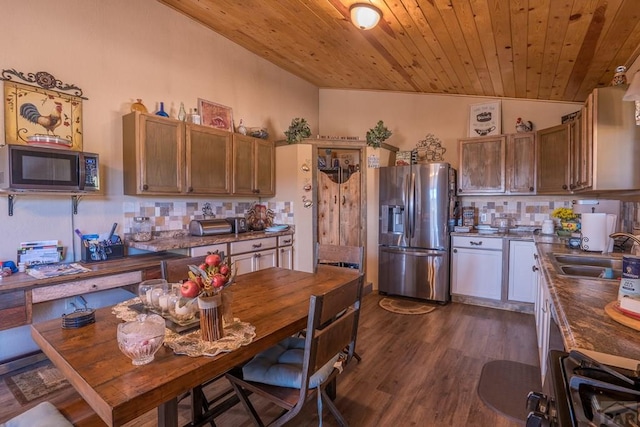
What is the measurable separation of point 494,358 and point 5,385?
3596mm

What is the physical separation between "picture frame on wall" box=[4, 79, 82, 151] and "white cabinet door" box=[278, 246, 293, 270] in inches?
90.7

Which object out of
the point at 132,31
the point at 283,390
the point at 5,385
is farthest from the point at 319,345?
the point at 132,31

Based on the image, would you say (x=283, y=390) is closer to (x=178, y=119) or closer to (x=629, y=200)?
(x=178, y=119)

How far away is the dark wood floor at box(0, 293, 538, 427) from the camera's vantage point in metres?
1.94

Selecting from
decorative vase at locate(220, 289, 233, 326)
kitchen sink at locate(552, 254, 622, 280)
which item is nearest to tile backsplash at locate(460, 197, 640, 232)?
kitchen sink at locate(552, 254, 622, 280)

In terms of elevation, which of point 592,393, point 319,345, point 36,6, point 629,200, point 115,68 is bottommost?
point 319,345

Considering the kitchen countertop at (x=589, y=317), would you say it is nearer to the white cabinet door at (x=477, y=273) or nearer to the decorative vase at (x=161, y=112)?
the white cabinet door at (x=477, y=273)

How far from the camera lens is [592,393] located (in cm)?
76

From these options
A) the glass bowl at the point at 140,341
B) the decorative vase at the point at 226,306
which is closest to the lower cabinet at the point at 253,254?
the decorative vase at the point at 226,306

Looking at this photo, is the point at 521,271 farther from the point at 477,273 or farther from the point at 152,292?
the point at 152,292

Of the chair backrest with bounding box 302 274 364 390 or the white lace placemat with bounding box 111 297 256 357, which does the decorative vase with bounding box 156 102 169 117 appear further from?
the chair backrest with bounding box 302 274 364 390

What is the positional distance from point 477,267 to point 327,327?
3138 millimetres

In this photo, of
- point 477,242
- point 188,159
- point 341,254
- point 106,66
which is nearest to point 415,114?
point 477,242

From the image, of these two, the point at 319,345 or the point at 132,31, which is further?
the point at 132,31
